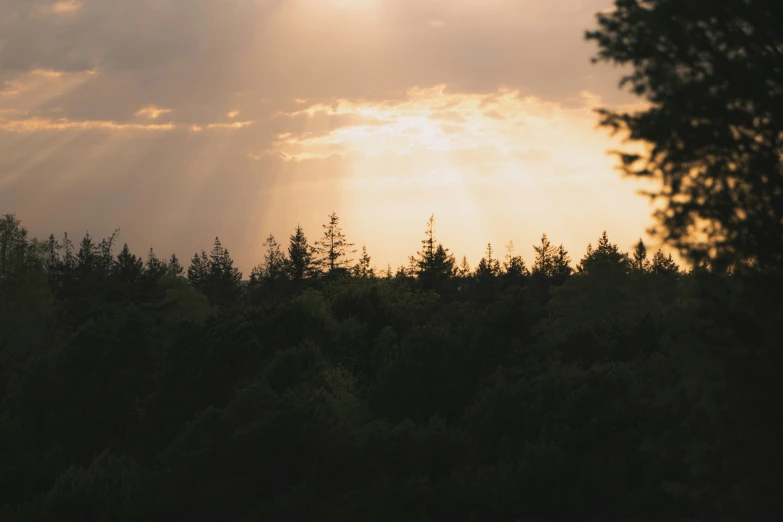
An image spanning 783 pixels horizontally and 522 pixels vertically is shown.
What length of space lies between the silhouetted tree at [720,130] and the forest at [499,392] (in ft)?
0.08

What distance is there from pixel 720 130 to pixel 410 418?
18983 millimetres

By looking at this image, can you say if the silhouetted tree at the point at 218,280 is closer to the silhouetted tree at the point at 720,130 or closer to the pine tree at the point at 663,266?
the pine tree at the point at 663,266

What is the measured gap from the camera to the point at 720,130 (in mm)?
9250

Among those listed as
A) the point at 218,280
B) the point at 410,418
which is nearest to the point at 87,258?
the point at 218,280

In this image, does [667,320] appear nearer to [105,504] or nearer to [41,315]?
[105,504]

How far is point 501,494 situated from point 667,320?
11440mm

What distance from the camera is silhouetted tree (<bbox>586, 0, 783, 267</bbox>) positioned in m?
9.19

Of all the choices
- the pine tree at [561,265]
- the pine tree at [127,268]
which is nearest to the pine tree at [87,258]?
the pine tree at [127,268]

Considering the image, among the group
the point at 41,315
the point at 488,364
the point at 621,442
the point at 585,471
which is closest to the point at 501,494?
the point at 585,471

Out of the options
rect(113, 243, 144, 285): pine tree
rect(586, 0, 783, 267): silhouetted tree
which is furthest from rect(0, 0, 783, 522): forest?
rect(113, 243, 144, 285): pine tree

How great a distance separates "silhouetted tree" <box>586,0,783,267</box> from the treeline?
0.51 meters

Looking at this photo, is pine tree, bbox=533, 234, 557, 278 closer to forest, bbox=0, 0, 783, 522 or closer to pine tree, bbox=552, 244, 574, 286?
pine tree, bbox=552, 244, 574, 286

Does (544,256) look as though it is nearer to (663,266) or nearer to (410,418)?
(663,266)

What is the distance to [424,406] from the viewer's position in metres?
27.4
